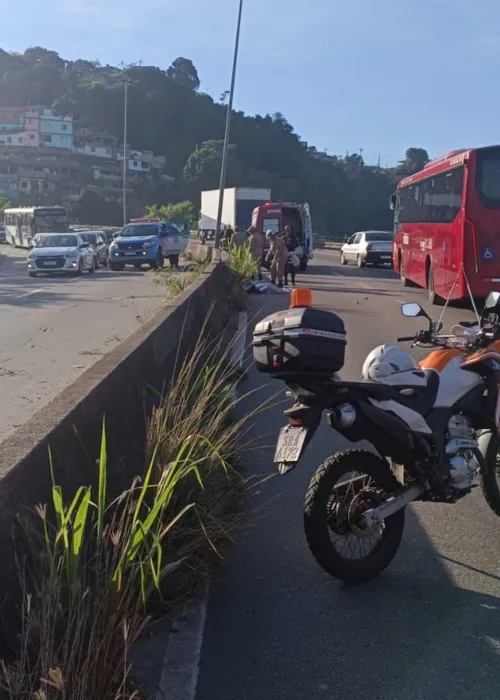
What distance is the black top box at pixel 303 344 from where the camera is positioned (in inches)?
167

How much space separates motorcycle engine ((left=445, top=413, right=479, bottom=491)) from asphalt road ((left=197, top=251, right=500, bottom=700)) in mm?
480

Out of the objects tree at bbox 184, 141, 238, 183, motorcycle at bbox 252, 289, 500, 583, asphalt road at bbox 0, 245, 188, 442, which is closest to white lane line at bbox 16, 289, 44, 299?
asphalt road at bbox 0, 245, 188, 442

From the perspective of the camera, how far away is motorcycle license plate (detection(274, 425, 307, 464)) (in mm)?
4277

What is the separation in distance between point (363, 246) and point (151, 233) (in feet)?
31.4

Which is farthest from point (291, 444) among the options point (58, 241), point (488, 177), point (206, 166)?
point (206, 166)

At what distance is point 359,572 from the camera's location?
181 inches

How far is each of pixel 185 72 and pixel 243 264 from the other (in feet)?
582

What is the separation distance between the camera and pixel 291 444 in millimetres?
4332

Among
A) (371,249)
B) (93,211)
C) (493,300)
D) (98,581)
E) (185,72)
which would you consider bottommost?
(98,581)

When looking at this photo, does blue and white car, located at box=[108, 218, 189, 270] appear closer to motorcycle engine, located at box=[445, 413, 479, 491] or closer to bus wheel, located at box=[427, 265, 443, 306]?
bus wheel, located at box=[427, 265, 443, 306]

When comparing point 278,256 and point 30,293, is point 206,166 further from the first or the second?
point 278,256

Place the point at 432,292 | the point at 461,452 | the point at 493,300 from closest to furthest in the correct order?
1. the point at 461,452
2. the point at 493,300
3. the point at 432,292

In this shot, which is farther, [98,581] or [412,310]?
[412,310]

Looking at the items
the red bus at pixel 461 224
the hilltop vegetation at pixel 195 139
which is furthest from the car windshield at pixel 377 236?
the hilltop vegetation at pixel 195 139
